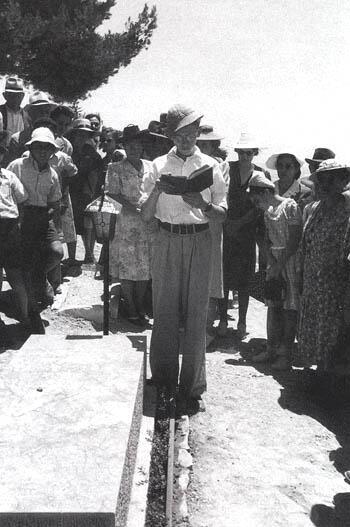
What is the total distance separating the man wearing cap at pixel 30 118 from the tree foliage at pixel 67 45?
10.5 m

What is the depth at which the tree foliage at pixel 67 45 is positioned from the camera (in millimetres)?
17922

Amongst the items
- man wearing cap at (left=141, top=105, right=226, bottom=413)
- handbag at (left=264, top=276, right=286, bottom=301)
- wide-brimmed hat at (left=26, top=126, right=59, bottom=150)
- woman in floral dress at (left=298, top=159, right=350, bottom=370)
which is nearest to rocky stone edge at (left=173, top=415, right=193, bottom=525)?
man wearing cap at (left=141, top=105, right=226, bottom=413)

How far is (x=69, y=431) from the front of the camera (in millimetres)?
3482

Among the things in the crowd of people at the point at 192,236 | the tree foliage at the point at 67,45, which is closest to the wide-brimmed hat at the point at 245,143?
the crowd of people at the point at 192,236

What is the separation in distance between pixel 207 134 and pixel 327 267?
7.63 ft

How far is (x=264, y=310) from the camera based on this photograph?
819 cm

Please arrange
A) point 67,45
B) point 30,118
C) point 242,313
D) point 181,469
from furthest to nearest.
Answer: point 67,45
point 30,118
point 242,313
point 181,469

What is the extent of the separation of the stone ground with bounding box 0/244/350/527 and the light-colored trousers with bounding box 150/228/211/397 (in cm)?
42

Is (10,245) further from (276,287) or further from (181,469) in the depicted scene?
(181,469)

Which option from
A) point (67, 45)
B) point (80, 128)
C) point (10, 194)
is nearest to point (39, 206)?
point (10, 194)

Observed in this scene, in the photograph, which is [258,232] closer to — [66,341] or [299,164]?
[299,164]

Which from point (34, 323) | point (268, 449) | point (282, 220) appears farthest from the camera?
point (34, 323)

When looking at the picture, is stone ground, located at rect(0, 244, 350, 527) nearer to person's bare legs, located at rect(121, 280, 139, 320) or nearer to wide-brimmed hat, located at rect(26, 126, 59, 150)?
person's bare legs, located at rect(121, 280, 139, 320)

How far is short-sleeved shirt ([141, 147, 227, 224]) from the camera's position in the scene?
189 inches
